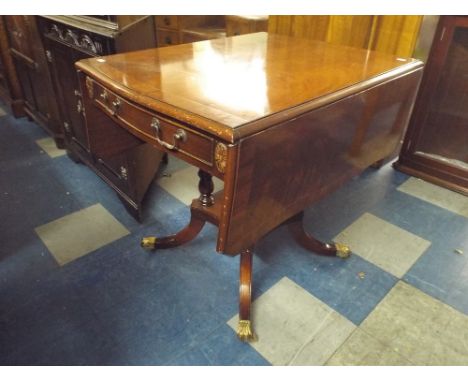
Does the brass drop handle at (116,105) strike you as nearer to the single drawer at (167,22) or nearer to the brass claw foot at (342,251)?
the brass claw foot at (342,251)

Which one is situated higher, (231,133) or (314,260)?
(231,133)

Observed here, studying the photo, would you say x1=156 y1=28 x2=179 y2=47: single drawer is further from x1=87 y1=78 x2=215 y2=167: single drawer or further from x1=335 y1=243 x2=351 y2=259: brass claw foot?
x1=335 y1=243 x2=351 y2=259: brass claw foot

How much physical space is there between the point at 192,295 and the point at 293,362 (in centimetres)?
42

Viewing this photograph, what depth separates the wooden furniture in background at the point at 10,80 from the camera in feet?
8.24

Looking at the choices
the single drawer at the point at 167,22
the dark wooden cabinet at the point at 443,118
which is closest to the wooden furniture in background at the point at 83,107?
the single drawer at the point at 167,22

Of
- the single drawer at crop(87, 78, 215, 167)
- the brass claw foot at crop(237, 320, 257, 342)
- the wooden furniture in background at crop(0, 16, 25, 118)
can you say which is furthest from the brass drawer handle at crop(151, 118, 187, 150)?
the wooden furniture in background at crop(0, 16, 25, 118)

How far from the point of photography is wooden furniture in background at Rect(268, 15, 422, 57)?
1741 mm

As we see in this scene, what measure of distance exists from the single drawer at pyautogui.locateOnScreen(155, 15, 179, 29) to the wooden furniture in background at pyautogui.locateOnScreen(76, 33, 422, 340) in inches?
61.1

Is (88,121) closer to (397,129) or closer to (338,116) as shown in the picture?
(338,116)

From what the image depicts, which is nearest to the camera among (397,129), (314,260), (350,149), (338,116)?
(338,116)

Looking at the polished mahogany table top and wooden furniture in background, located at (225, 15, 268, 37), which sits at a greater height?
the polished mahogany table top

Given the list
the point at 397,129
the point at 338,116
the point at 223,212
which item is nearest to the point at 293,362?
the point at 223,212

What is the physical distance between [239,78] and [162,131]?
266 mm
